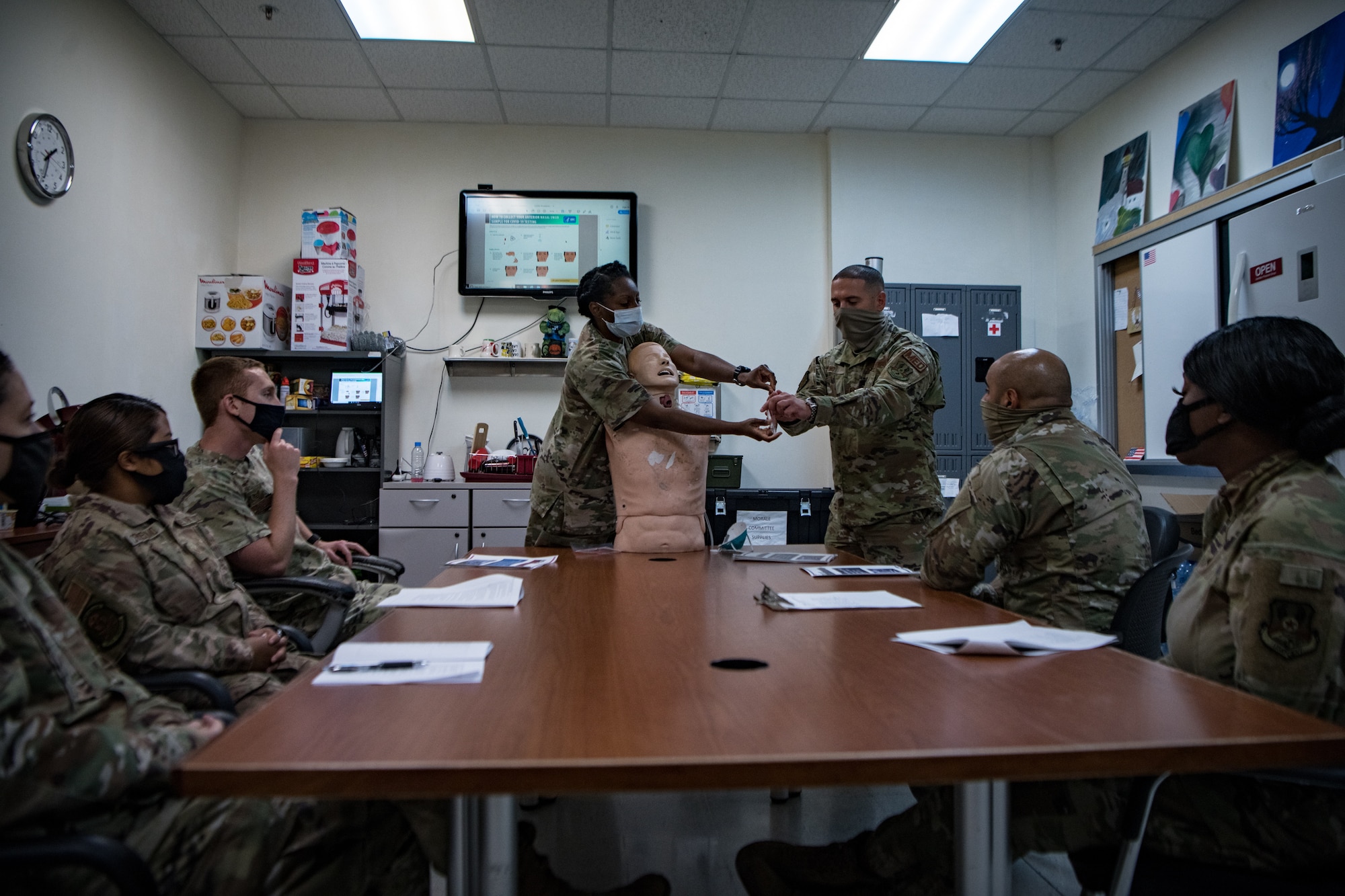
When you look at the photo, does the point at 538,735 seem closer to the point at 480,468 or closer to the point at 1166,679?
the point at 1166,679

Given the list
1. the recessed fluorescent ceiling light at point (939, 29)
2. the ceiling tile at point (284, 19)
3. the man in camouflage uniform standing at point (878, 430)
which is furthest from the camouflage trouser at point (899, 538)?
the ceiling tile at point (284, 19)

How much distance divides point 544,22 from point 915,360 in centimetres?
262

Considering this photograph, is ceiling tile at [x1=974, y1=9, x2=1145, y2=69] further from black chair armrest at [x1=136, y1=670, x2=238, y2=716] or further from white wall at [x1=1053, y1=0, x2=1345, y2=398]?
black chair armrest at [x1=136, y1=670, x2=238, y2=716]

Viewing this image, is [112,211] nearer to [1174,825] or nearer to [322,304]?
[322,304]

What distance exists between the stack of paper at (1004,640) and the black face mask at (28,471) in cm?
A: 127

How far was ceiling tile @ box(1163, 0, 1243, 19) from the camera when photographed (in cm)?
368

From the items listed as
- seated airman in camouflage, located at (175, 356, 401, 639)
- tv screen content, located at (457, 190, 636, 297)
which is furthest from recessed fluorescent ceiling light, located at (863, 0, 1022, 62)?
seated airman in camouflage, located at (175, 356, 401, 639)

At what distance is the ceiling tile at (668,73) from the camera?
4.21 meters

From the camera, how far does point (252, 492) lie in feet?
7.74

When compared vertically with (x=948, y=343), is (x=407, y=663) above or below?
below

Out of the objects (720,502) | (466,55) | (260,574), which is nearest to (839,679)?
(260,574)

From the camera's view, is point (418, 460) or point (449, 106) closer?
point (449, 106)

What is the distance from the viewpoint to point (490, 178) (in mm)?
5047

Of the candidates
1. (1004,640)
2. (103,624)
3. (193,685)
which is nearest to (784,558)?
(1004,640)
